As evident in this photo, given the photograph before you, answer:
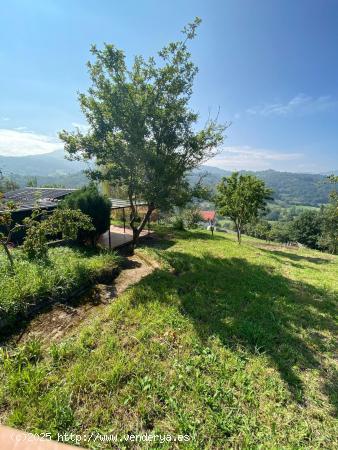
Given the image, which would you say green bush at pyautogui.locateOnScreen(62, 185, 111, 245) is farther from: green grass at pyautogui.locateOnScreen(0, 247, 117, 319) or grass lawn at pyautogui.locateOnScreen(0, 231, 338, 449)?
grass lawn at pyautogui.locateOnScreen(0, 231, 338, 449)

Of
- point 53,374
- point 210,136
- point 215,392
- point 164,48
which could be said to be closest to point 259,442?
point 215,392

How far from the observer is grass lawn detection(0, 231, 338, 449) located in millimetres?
2727

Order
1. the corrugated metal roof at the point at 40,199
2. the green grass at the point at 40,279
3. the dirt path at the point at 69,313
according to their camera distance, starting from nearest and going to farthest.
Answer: the dirt path at the point at 69,313, the green grass at the point at 40,279, the corrugated metal roof at the point at 40,199

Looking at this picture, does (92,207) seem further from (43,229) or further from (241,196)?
(241,196)

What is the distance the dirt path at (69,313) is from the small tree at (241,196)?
38.8 feet

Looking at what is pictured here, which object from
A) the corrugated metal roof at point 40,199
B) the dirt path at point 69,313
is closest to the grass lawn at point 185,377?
the dirt path at point 69,313

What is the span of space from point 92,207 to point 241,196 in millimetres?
Answer: 10853

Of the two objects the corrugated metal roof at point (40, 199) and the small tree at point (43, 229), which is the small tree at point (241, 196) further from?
the small tree at point (43, 229)

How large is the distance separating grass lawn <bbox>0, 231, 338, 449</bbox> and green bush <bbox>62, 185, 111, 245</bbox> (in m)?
5.90

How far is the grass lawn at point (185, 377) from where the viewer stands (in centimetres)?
273

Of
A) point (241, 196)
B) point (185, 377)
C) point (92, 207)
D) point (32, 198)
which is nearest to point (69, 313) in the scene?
point (185, 377)

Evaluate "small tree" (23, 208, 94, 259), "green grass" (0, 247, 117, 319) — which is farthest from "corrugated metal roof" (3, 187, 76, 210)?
"small tree" (23, 208, 94, 259)

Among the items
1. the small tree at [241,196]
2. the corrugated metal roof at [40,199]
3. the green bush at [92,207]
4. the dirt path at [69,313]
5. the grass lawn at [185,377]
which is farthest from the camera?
the small tree at [241,196]

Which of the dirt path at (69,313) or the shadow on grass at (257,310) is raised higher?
the dirt path at (69,313)
